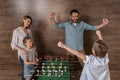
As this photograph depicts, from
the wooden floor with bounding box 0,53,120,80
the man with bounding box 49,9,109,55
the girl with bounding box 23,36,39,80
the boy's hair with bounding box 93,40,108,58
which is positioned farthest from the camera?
the wooden floor with bounding box 0,53,120,80

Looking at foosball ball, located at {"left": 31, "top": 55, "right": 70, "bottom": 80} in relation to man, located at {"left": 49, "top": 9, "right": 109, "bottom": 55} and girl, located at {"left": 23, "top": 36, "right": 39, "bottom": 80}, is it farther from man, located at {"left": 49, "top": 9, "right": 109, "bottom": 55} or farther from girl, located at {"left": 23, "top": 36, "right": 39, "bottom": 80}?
man, located at {"left": 49, "top": 9, "right": 109, "bottom": 55}

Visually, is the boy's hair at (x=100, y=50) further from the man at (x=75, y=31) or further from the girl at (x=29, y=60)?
the man at (x=75, y=31)

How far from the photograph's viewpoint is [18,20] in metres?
5.19

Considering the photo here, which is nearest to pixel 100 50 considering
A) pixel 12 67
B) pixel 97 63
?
pixel 97 63

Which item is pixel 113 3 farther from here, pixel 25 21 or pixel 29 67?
pixel 29 67

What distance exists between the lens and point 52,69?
337cm

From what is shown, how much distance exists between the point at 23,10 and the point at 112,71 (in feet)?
8.00

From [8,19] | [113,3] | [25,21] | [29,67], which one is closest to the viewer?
[29,67]

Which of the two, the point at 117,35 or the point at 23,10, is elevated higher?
the point at 23,10

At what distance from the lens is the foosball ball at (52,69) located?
121 inches

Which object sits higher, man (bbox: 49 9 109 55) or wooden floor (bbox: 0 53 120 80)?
man (bbox: 49 9 109 55)

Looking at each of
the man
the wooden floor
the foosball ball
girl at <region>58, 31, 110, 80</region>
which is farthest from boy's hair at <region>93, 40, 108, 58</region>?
the wooden floor

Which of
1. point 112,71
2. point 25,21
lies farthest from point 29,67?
point 112,71

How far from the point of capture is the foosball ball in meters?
3.09
